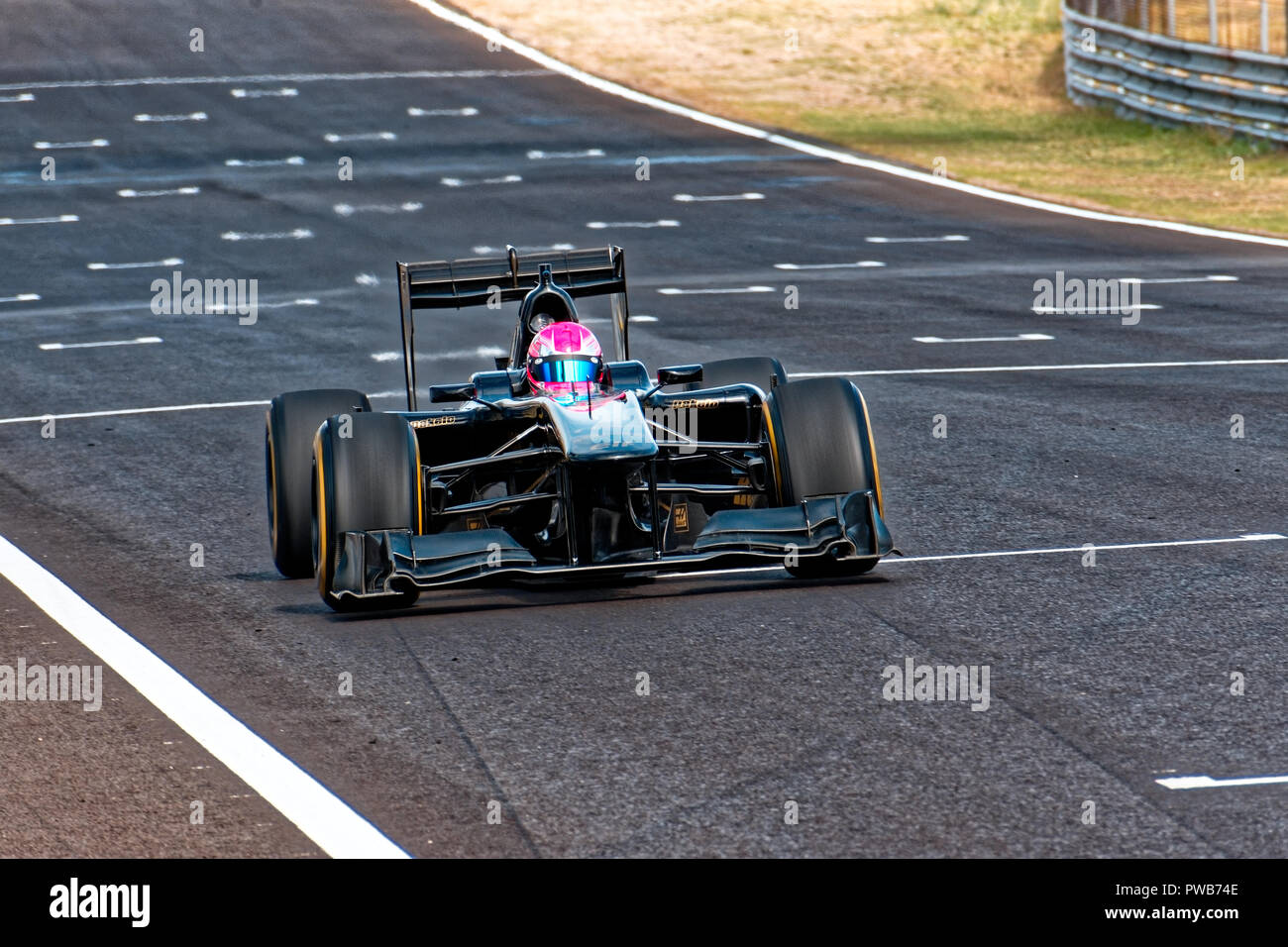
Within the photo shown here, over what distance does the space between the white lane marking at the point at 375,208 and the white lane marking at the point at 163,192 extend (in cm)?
247

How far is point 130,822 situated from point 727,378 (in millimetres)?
5164

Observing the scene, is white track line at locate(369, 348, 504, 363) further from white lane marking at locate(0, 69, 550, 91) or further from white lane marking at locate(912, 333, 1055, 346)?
white lane marking at locate(0, 69, 550, 91)

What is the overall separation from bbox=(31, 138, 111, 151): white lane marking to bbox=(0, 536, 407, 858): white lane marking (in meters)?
23.7

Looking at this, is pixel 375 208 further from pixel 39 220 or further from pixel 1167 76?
pixel 1167 76

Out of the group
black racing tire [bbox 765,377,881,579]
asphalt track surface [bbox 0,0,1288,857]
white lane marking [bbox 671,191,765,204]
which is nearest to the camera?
asphalt track surface [bbox 0,0,1288,857]

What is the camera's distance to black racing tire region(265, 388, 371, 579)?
9.50 m

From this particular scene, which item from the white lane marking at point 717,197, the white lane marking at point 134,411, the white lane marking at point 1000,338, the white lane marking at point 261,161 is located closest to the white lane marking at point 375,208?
the white lane marking at point 717,197

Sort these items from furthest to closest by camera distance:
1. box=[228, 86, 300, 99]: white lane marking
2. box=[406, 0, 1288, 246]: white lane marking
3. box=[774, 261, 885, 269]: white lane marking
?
box=[228, 86, 300, 99]: white lane marking < box=[406, 0, 1288, 246]: white lane marking < box=[774, 261, 885, 269]: white lane marking

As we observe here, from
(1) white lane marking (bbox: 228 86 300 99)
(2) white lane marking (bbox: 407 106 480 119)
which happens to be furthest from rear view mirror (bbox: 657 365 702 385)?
(1) white lane marking (bbox: 228 86 300 99)

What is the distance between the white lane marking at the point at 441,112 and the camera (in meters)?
34.8

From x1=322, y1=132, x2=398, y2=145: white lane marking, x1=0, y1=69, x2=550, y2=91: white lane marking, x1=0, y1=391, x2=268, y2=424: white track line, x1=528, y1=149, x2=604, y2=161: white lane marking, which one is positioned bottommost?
x1=0, y1=391, x2=268, y2=424: white track line

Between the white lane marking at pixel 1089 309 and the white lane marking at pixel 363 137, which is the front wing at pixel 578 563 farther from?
the white lane marking at pixel 363 137

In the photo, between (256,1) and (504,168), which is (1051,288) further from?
(256,1)
